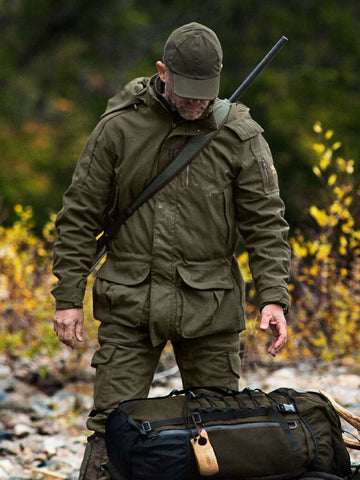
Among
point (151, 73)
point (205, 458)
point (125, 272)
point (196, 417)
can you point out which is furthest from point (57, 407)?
point (151, 73)

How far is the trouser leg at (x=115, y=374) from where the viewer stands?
3.55 metres

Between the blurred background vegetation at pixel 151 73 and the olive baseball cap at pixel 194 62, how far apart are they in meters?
2.37

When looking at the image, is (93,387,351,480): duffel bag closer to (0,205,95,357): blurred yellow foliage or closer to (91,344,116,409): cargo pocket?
(91,344,116,409): cargo pocket

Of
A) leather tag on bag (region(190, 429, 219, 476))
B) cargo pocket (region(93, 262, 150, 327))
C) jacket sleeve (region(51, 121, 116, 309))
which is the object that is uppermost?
jacket sleeve (region(51, 121, 116, 309))

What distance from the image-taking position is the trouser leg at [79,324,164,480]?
3.55 m

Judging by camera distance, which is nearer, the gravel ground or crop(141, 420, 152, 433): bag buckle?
crop(141, 420, 152, 433): bag buckle

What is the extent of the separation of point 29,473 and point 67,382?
2.00 m

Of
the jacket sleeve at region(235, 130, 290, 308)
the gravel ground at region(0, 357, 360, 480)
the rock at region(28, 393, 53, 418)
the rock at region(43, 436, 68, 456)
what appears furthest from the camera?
the rock at region(28, 393, 53, 418)

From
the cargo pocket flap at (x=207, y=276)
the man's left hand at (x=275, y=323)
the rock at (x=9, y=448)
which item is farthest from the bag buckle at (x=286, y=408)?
the rock at (x=9, y=448)

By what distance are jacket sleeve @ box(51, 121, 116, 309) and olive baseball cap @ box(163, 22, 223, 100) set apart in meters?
0.39

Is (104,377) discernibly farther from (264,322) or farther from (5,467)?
(5,467)

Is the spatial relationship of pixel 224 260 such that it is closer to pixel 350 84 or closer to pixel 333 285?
pixel 333 285

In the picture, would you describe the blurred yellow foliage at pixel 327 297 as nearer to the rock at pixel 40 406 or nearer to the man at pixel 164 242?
the rock at pixel 40 406

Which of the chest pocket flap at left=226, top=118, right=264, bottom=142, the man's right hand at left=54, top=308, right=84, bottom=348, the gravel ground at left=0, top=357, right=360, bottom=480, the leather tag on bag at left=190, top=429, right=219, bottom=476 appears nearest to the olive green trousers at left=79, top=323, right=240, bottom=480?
the man's right hand at left=54, top=308, right=84, bottom=348
